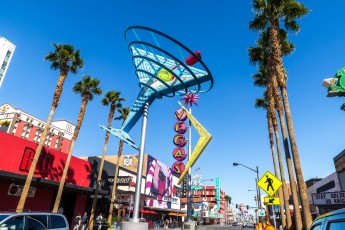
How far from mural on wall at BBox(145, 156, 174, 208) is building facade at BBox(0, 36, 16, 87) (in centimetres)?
9786

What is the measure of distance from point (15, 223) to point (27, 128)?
109m

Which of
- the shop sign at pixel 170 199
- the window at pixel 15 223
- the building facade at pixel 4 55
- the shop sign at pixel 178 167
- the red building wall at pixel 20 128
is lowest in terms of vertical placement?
the window at pixel 15 223

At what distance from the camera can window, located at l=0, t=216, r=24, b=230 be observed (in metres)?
7.97

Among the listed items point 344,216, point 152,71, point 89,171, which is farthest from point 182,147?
point 344,216

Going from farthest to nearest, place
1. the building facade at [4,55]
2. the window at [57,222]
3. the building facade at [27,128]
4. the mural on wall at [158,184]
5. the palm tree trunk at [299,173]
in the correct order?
the building facade at [4,55], the building facade at [27,128], the mural on wall at [158,184], the palm tree trunk at [299,173], the window at [57,222]

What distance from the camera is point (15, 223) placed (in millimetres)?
8258

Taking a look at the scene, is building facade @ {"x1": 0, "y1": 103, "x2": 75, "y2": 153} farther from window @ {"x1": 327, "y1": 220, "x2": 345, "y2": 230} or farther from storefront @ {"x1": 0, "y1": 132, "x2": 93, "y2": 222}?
window @ {"x1": 327, "y1": 220, "x2": 345, "y2": 230}

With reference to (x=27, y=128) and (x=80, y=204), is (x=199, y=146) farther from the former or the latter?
(x=27, y=128)

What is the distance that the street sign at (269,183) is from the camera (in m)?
11.6

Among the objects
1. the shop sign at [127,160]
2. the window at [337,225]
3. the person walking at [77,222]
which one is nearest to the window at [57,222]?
the window at [337,225]

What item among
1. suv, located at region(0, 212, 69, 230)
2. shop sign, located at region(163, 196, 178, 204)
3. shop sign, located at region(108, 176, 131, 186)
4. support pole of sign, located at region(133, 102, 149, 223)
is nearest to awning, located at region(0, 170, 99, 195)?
shop sign, located at region(108, 176, 131, 186)

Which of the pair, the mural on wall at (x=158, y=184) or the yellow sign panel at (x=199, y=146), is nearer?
the yellow sign panel at (x=199, y=146)

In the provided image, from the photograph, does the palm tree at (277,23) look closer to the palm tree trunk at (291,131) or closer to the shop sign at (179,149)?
the palm tree trunk at (291,131)

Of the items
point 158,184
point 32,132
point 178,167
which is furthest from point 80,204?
point 32,132
